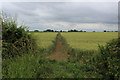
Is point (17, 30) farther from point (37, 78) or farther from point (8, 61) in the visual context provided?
point (37, 78)

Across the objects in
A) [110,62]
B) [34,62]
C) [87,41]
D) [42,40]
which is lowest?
[34,62]

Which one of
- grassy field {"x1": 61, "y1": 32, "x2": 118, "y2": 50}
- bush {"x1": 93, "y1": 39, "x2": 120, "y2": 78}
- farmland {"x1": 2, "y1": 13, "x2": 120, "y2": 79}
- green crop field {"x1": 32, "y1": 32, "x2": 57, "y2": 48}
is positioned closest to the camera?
bush {"x1": 93, "y1": 39, "x2": 120, "y2": 78}

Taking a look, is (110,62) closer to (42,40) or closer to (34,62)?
(34,62)

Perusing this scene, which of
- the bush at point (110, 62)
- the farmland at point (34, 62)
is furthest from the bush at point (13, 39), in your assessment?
the bush at point (110, 62)

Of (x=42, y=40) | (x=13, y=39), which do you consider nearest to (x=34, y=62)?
(x=13, y=39)

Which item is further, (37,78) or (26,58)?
(26,58)

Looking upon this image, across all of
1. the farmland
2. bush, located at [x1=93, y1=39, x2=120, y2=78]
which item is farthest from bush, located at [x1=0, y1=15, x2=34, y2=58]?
bush, located at [x1=93, y1=39, x2=120, y2=78]

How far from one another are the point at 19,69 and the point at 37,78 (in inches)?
30.4

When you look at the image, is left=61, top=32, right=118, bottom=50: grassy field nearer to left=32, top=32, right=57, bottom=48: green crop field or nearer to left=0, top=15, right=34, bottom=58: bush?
left=32, top=32, right=57, bottom=48: green crop field

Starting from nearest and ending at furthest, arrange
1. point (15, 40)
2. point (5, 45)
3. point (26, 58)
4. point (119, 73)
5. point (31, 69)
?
point (119, 73) → point (31, 69) → point (26, 58) → point (5, 45) → point (15, 40)

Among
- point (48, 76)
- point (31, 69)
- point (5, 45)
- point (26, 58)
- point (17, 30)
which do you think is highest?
point (17, 30)

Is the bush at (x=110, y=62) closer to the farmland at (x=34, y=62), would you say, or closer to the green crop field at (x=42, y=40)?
the farmland at (x=34, y=62)

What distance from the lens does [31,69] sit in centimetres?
432

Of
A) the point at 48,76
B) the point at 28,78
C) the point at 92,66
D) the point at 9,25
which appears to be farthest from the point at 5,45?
the point at 92,66
